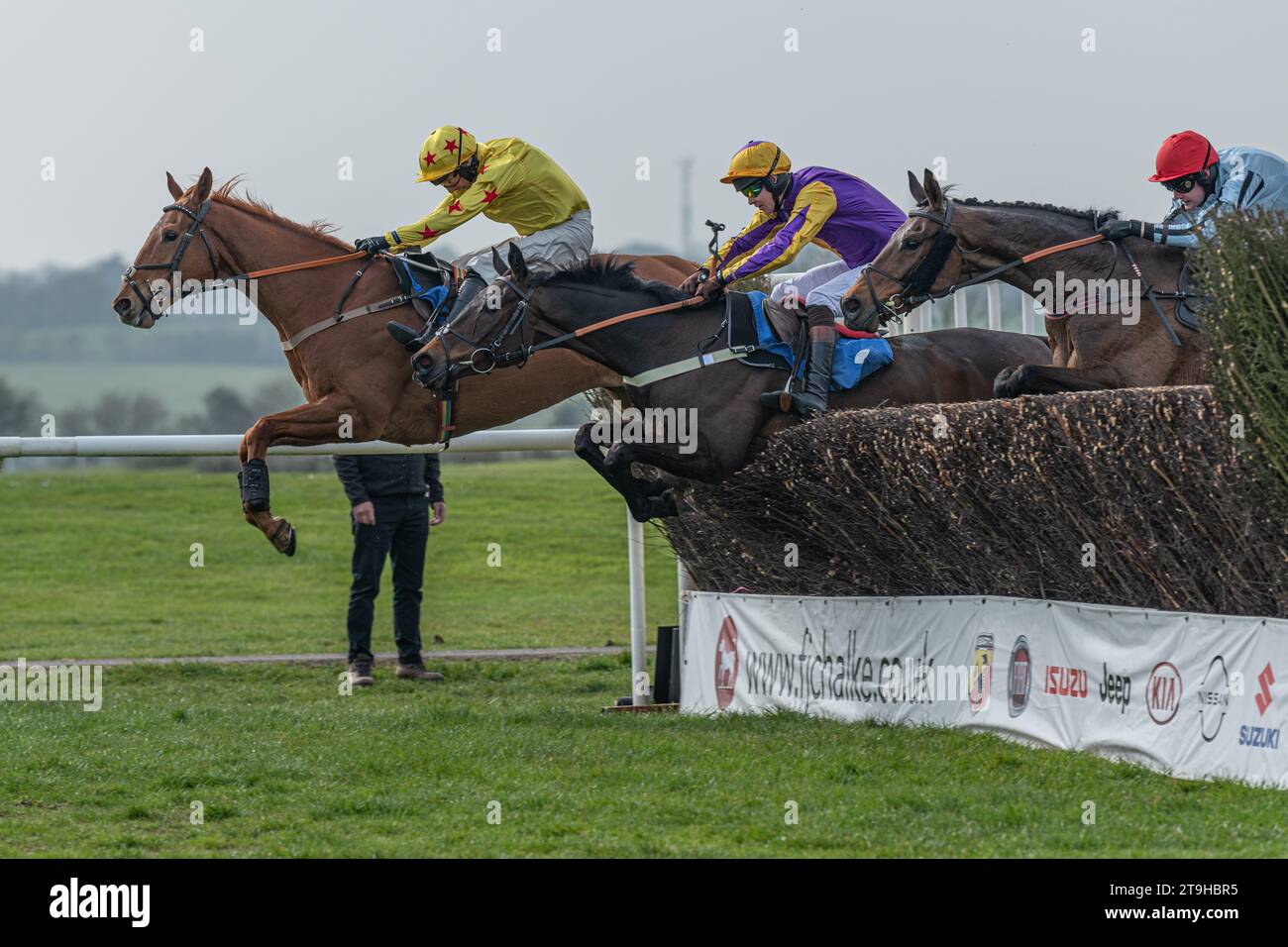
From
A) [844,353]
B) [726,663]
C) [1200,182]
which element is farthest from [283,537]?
[1200,182]

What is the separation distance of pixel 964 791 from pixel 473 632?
382 inches

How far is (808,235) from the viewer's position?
9203mm

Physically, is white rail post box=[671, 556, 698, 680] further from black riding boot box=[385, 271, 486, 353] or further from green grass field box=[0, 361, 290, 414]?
green grass field box=[0, 361, 290, 414]

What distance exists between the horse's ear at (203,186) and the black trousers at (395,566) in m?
2.38

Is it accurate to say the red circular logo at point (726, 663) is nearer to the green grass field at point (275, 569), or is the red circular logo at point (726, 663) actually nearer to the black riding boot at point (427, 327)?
the black riding boot at point (427, 327)

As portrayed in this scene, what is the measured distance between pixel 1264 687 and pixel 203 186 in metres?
6.67

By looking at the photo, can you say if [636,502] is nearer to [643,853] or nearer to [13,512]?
[643,853]

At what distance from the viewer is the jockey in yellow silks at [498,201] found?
9.77 m

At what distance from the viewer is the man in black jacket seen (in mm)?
11461

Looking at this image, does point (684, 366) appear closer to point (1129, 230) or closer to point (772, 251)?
point (772, 251)

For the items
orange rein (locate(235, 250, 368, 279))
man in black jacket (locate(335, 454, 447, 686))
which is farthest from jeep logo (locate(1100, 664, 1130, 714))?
man in black jacket (locate(335, 454, 447, 686))

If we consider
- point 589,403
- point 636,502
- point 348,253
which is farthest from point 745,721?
point 348,253

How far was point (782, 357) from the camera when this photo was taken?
9.02m

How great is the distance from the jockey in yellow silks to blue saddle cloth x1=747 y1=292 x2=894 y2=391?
1.26 metres
